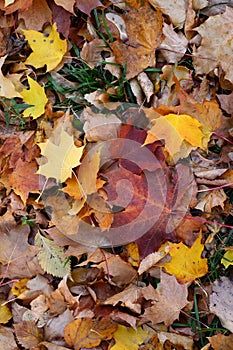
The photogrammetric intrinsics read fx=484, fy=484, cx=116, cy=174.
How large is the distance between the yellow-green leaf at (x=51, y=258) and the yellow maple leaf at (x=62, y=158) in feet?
0.94

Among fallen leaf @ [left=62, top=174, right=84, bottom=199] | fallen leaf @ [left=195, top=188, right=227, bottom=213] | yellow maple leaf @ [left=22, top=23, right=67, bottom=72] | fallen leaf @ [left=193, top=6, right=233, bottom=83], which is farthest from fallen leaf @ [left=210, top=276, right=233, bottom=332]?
yellow maple leaf @ [left=22, top=23, right=67, bottom=72]

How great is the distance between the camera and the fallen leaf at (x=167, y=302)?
6.22 feet

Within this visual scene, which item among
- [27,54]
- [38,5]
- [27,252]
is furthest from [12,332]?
[38,5]

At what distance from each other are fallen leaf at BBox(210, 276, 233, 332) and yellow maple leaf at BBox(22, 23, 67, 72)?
1167 mm

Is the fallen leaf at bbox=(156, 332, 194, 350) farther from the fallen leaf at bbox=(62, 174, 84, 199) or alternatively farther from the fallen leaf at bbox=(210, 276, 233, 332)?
the fallen leaf at bbox=(62, 174, 84, 199)

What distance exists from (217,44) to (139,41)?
324 mm

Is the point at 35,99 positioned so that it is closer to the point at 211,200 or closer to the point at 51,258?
the point at 51,258

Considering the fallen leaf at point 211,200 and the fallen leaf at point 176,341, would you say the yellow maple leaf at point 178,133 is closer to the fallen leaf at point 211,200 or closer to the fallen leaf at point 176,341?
the fallen leaf at point 211,200

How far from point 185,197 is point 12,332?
0.92 metres

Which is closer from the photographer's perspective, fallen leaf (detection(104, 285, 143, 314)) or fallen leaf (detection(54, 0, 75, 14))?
fallen leaf (detection(104, 285, 143, 314))

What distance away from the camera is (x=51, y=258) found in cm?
206

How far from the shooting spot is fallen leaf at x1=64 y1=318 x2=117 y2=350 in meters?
1.93

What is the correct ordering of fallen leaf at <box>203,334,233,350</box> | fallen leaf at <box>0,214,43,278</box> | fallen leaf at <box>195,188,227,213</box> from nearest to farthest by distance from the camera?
fallen leaf at <box>203,334,233,350</box> < fallen leaf at <box>195,188,227,213</box> < fallen leaf at <box>0,214,43,278</box>

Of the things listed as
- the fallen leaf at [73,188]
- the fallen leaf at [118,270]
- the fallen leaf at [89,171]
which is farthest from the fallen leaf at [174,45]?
the fallen leaf at [118,270]
